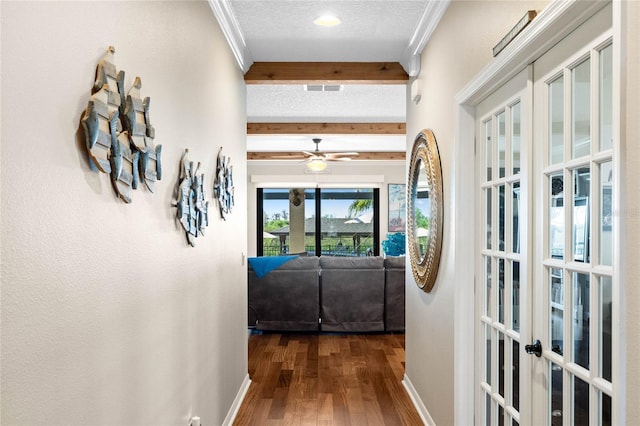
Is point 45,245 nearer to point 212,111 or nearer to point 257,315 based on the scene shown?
point 212,111

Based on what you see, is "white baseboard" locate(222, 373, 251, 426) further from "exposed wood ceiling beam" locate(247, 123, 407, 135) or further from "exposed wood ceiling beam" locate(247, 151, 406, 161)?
"exposed wood ceiling beam" locate(247, 151, 406, 161)

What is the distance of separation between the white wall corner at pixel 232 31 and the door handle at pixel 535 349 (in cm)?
222

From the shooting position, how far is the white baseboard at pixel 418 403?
310 centimetres

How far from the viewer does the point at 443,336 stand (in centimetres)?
279

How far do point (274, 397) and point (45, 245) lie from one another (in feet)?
9.76

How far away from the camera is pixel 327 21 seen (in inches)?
120

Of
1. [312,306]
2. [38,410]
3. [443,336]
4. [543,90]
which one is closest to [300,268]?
[312,306]

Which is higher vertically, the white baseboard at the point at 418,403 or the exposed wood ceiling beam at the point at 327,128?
the exposed wood ceiling beam at the point at 327,128

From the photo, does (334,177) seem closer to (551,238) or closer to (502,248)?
(502,248)

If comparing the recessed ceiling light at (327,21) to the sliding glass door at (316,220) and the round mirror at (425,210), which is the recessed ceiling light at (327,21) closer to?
the round mirror at (425,210)

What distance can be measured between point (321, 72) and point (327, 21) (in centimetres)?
83

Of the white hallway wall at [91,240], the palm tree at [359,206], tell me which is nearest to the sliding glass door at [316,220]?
the palm tree at [359,206]

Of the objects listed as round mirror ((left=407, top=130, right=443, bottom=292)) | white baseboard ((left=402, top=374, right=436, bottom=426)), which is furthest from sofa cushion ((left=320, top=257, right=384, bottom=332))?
round mirror ((left=407, top=130, right=443, bottom=292))

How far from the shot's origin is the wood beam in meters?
3.88
